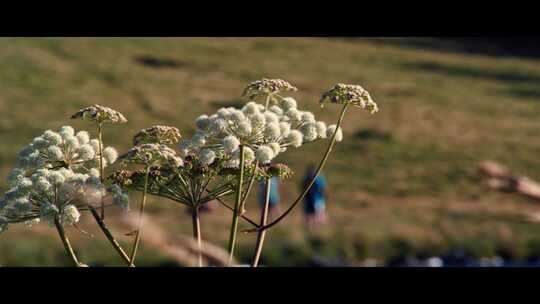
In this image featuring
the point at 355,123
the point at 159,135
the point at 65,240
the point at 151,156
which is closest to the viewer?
the point at 65,240

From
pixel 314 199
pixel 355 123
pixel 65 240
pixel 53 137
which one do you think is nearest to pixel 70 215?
pixel 65 240

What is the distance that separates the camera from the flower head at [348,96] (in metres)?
3.37

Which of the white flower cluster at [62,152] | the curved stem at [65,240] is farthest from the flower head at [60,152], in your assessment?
the curved stem at [65,240]

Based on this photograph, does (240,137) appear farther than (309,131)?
No

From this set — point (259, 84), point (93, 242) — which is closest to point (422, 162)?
point (93, 242)

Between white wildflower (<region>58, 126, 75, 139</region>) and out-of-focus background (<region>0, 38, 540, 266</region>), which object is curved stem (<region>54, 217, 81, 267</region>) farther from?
out-of-focus background (<region>0, 38, 540, 266</region>)

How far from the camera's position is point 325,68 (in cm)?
6831

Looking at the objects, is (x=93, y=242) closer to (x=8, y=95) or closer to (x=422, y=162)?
(x=422, y=162)

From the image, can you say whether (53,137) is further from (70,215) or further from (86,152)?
(70,215)

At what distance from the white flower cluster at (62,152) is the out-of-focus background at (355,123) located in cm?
1145

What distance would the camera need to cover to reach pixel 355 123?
55.1 m

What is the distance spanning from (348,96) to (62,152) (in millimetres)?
1053

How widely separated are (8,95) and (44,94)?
1964mm

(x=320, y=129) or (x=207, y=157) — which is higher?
(x=320, y=129)
